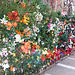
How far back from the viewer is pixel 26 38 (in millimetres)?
3096

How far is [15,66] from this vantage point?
2986mm

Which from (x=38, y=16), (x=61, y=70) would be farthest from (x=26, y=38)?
(x=61, y=70)

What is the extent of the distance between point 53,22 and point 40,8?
797 millimetres

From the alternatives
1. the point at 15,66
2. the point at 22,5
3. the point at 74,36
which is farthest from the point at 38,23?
the point at 74,36

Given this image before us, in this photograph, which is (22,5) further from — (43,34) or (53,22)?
(53,22)

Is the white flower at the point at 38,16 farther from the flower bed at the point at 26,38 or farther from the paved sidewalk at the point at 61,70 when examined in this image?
the paved sidewalk at the point at 61,70

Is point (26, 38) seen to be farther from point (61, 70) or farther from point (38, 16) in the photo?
point (61, 70)

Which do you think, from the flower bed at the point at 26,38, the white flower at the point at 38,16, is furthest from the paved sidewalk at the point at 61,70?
the white flower at the point at 38,16

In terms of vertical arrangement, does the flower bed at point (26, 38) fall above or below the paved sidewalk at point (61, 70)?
above

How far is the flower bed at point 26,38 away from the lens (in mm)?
2744

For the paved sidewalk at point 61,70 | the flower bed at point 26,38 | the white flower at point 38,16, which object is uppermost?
the white flower at point 38,16

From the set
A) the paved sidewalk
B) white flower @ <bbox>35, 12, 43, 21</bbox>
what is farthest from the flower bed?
the paved sidewalk

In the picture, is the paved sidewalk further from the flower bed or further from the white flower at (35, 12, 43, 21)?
the white flower at (35, 12, 43, 21)

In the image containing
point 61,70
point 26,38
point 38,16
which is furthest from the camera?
point 61,70
